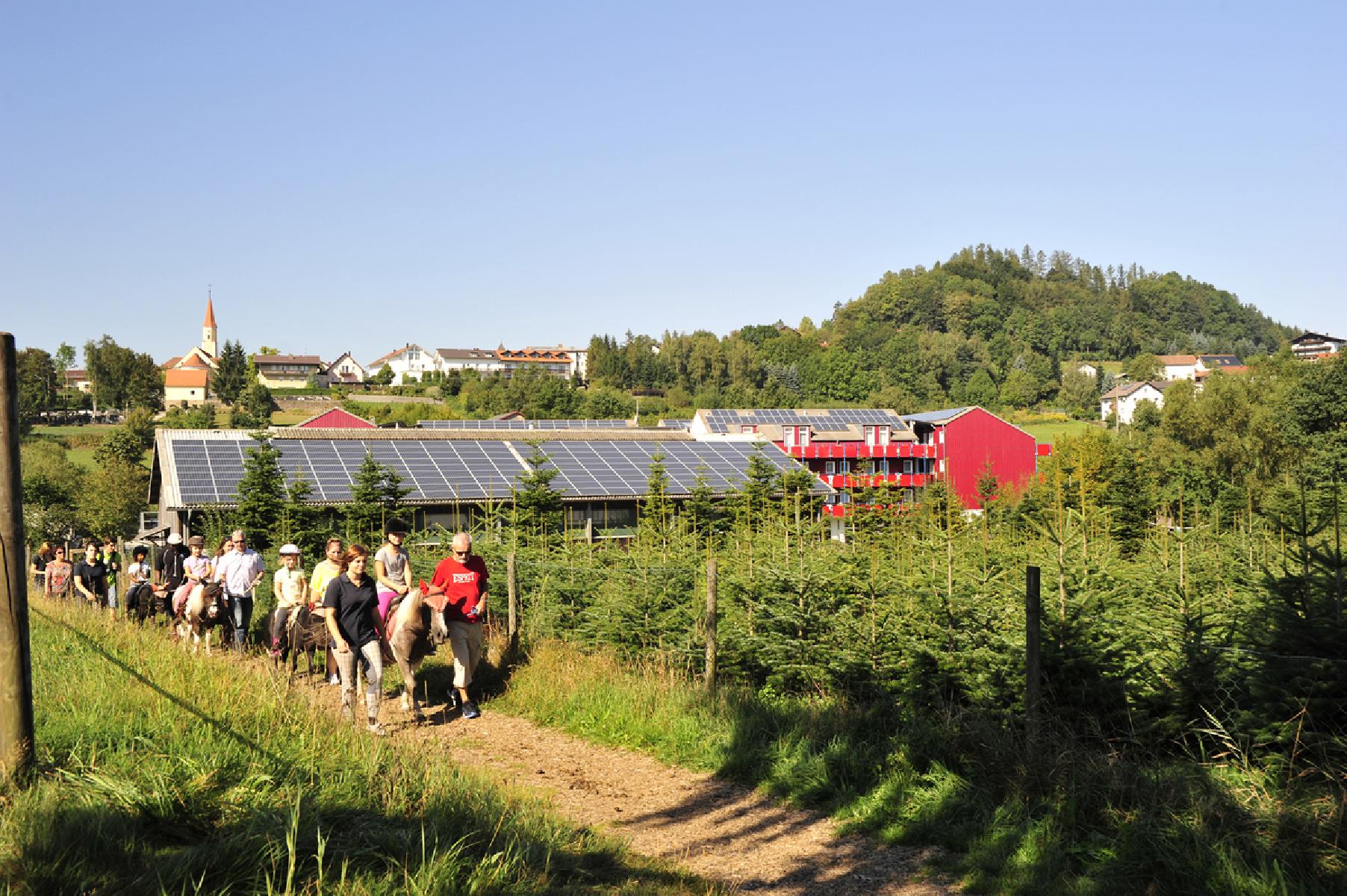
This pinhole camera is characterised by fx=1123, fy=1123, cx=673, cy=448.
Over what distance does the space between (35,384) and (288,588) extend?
111409mm

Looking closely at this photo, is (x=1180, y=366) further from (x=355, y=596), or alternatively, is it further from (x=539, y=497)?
(x=355, y=596)

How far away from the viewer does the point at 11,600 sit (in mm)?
5621

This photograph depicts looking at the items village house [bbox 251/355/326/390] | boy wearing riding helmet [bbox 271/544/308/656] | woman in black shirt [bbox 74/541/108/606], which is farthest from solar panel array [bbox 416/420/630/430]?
village house [bbox 251/355/326/390]

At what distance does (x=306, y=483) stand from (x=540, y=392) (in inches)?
3361

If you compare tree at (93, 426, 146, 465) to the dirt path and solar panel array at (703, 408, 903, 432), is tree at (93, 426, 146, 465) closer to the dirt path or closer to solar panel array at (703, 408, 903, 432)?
solar panel array at (703, 408, 903, 432)

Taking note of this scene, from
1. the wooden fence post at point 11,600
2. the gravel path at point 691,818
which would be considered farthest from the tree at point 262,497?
the wooden fence post at point 11,600

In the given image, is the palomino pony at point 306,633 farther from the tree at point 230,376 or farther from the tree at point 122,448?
the tree at point 230,376

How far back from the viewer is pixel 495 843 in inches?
235

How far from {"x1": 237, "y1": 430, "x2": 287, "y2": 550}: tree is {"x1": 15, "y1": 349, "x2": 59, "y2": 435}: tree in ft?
248

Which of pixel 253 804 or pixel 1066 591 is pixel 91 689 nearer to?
pixel 253 804

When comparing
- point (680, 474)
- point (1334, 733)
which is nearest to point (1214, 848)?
point (1334, 733)

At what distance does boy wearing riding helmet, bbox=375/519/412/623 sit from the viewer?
11.9m

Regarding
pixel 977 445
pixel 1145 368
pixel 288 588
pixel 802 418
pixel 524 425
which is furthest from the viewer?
pixel 1145 368

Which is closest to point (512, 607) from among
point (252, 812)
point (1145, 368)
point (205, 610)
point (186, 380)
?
point (205, 610)
